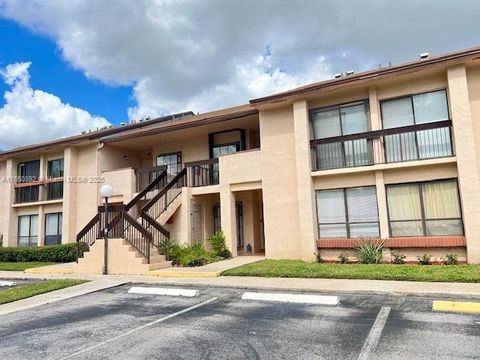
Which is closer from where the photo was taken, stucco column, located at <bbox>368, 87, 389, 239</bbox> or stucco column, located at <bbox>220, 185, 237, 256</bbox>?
stucco column, located at <bbox>368, 87, 389, 239</bbox>

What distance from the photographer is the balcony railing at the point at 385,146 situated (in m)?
13.3

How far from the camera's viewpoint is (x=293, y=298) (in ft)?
29.2

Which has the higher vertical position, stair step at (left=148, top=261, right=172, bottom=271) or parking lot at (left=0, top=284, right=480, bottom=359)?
stair step at (left=148, top=261, right=172, bottom=271)

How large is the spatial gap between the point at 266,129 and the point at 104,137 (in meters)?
9.48

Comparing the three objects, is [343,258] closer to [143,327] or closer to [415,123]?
[415,123]

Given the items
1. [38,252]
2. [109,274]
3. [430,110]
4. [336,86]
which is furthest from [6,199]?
[430,110]

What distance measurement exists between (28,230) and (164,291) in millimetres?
16773

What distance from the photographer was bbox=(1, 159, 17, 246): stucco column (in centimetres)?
2377

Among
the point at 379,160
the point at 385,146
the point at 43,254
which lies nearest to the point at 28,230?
the point at 43,254

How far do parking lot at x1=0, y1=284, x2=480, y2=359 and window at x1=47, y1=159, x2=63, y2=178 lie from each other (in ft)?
49.4

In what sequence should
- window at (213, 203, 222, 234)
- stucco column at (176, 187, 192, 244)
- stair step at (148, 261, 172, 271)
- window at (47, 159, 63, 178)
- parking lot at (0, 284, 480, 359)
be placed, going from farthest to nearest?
window at (47, 159, 63, 178) → window at (213, 203, 222, 234) → stucco column at (176, 187, 192, 244) → stair step at (148, 261, 172, 271) → parking lot at (0, 284, 480, 359)

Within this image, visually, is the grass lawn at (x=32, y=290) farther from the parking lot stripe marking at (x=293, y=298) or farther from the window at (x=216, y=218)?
the window at (x=216, y=218)

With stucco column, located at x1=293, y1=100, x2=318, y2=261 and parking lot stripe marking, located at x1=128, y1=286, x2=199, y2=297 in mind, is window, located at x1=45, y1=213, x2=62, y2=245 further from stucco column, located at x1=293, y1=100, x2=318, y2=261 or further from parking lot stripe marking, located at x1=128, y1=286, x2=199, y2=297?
stucco column, located at x1=293, y1=100, x2=318, y2=261

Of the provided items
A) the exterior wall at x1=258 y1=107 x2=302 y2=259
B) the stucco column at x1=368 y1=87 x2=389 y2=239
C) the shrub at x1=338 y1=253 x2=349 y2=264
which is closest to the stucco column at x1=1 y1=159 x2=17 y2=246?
the exterior wall at x1=258 y1=107 x2=302 y2=259
